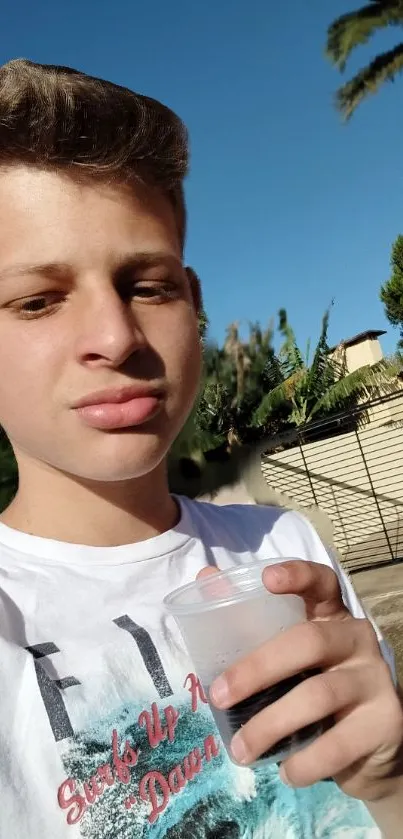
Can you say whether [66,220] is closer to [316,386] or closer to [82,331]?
[82,331]

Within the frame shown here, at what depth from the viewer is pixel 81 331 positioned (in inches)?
36.0

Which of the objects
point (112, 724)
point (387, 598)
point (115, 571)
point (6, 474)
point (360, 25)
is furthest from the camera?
point (360, 25)

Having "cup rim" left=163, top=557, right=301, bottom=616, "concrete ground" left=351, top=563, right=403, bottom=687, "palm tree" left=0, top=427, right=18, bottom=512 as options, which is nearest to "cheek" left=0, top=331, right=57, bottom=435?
"cup rim" left=163, top=557, right=301, bottom=616

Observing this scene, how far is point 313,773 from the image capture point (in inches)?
29.5

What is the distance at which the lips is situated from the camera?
0.92m

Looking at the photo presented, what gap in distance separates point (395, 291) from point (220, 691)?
23.3m

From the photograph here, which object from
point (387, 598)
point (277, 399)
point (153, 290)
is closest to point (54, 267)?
point (153, 290)

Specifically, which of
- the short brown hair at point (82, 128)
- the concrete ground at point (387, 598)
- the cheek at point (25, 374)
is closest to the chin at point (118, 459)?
the cheek at point (25, 374)

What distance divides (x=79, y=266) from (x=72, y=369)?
0.51 ft

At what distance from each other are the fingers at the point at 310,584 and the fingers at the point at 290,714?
0.11 m

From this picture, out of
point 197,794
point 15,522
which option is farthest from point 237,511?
point 197,794

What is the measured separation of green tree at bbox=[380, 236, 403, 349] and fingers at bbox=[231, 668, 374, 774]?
2298cm

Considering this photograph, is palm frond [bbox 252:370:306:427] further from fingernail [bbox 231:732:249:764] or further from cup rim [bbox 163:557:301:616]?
fingernail [bbox 231:732:249:764]

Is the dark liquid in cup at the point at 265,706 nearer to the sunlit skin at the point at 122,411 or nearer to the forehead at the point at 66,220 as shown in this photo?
the sunlit skin at the point at 122,411
